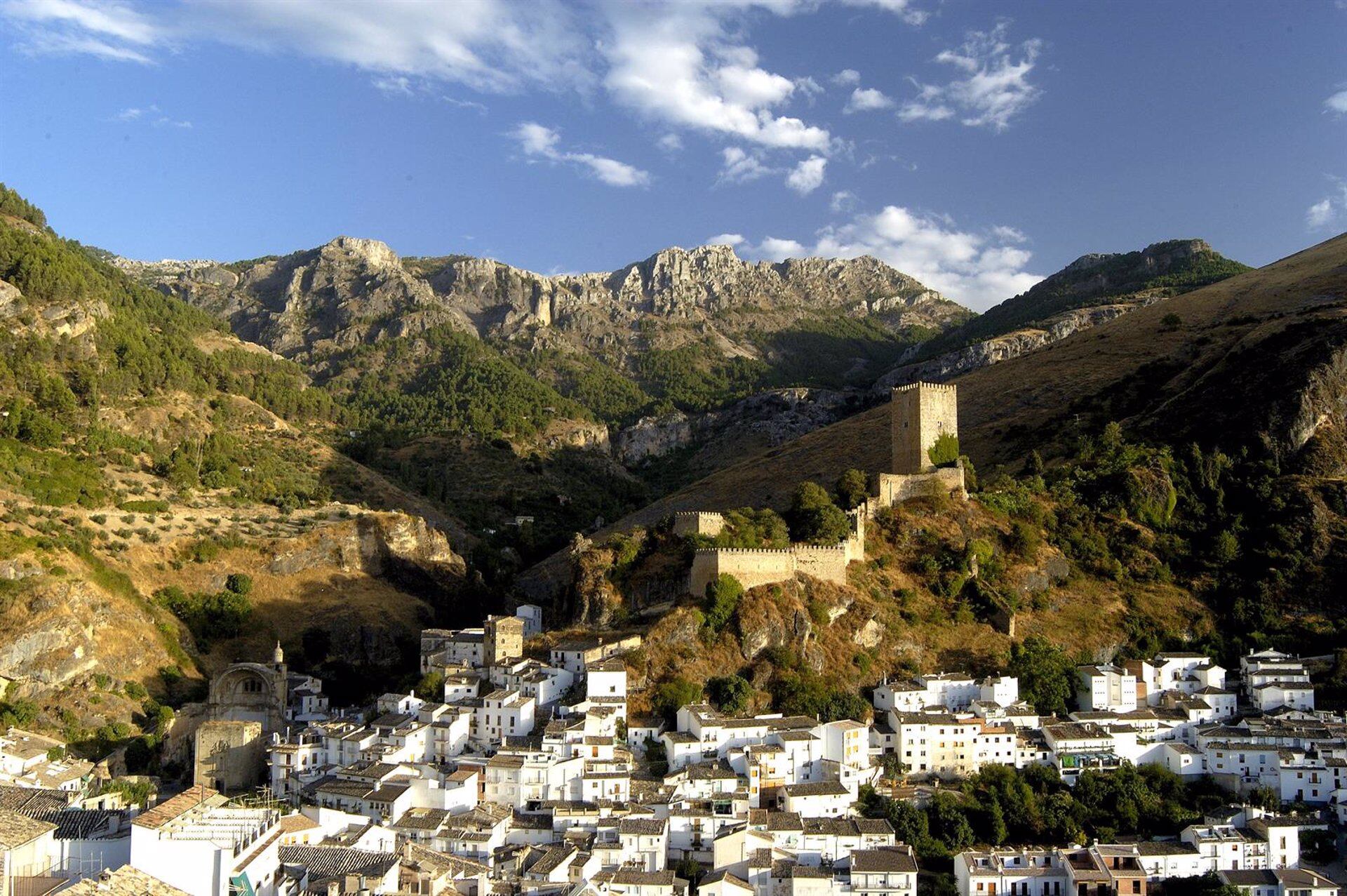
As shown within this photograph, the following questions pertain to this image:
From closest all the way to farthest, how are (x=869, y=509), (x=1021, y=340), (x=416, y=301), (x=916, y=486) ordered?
(x=869, y=509) < (x=916, y=486) < (x=1021, y=340) < (x=416, y=301)

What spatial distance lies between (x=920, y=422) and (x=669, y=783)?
28724 mm

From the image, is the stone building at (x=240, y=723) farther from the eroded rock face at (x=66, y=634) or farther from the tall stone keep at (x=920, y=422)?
the tall stone keep at (x=920, y=422)

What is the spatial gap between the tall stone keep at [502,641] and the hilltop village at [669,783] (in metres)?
0.11

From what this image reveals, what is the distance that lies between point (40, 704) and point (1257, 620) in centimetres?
5235

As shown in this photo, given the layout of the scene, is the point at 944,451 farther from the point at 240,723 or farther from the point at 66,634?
the point at 66,634

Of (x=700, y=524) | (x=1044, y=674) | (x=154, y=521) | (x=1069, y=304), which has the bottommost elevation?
(x=1044, y=674)

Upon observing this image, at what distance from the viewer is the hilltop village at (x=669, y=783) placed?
34594mm

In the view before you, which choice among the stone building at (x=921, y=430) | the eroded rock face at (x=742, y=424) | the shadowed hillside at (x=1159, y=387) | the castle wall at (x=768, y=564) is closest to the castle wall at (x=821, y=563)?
the castle wall at (x=768, y=564)

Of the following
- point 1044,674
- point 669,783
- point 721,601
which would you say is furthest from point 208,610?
point 1044,674

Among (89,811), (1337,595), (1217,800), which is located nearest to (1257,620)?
(1337,595)

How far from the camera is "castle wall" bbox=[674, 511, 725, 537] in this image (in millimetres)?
53719

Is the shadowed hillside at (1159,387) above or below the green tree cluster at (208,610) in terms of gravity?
above

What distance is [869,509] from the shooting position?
57.6 meters

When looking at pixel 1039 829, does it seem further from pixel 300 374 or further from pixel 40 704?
pixel 300 374
